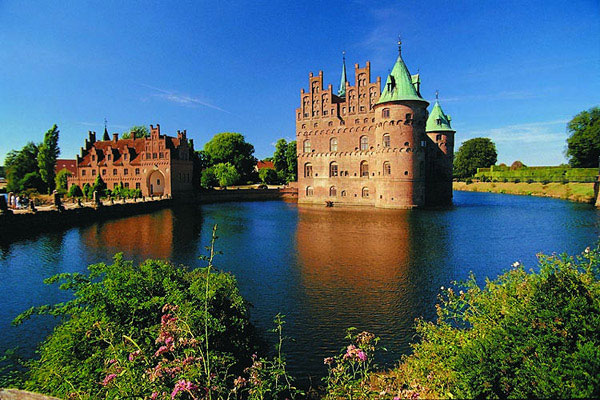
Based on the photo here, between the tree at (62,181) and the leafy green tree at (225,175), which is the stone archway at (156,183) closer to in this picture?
the tree at (62,181)

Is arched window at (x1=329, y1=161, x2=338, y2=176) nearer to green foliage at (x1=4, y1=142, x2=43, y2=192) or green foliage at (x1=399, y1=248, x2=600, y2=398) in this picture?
green foliage at (x1=399, y1=248, x2=600, y2=398)

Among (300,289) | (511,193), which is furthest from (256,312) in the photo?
(511,193)

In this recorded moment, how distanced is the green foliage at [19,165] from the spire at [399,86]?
57.4 metres

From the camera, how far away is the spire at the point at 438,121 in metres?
45.0

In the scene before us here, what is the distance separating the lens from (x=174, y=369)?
4.17m

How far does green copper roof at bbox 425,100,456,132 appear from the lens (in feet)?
148

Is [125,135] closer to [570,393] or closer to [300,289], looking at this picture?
[300,289]

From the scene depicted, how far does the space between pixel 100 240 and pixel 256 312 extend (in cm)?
1741

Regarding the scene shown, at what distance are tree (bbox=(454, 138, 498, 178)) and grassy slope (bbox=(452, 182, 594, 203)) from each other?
12.1 metres

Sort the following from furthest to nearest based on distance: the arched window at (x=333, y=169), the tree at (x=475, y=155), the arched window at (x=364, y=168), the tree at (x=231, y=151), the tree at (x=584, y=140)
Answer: the tree at (x=475, y=155)
the tree at (x=231, y=151)
the tree at (x=584, y=140)
the arched window at (x=333, y=169)
the arched window at (x=364, y=168)

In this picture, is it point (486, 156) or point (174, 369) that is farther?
point (486, 156)

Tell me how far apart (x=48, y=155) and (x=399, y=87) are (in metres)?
54.2

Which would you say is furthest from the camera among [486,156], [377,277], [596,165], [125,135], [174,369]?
[486,156]

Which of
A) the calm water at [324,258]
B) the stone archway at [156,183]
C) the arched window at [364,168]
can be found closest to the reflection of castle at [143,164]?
the stone archway at [156,183]
